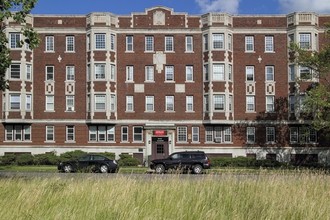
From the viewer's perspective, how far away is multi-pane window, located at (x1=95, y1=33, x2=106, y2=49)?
51.9 m

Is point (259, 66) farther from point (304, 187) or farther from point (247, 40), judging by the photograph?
point (304, 187)

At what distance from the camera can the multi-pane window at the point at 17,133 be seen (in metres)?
51.9

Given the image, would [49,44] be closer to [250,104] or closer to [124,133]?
[124,133]

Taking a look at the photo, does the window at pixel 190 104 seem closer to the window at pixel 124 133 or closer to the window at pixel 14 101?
the window at pixel 124 133

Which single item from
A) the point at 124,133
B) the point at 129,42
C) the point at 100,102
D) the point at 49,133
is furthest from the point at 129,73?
the point at 49,133

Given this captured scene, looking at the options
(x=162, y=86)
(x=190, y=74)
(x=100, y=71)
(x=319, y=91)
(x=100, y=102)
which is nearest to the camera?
(x=319, y=91)

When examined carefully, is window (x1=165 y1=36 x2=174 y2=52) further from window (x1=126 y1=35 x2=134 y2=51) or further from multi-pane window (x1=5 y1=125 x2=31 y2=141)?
multi-pane window (x1=5 y1=125 x2=31 y2=141)

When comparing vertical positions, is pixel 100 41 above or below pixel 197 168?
above

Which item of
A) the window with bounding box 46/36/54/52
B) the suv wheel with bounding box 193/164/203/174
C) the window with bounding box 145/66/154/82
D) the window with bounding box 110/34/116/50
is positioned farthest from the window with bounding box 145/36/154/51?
the suv wheel with bounding box 193/164/203/174

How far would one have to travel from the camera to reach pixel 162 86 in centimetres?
5253

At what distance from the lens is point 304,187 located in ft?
33.6

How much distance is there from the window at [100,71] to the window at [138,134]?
22.2 ft

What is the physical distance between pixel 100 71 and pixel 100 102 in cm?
338

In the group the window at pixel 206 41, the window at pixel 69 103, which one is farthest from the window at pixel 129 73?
the window at pixel 206 41
